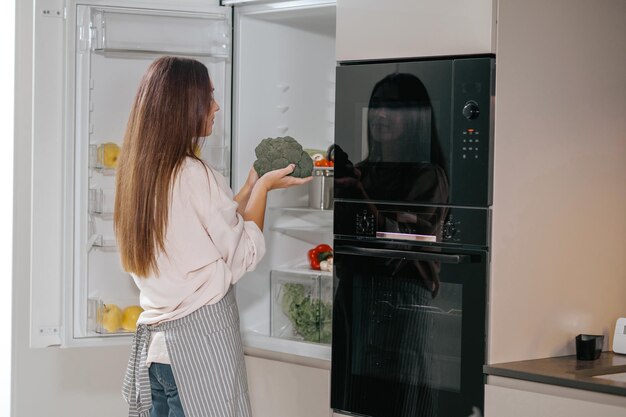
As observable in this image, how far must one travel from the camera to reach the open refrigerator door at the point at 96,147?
299cm

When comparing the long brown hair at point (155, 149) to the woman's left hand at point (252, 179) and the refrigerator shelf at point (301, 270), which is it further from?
the refrigerator shelf at point (301, 270)

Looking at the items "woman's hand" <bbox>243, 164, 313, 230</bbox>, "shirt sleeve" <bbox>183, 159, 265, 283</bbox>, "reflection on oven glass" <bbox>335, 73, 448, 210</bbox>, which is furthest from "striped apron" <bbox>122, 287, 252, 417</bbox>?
"reflection on oven glass" <bbox>335, 73, 448, 210</bbox>

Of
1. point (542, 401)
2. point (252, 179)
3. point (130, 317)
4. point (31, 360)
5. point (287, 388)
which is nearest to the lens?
point (542, 401)

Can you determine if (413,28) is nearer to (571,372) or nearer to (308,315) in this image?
(571,372)

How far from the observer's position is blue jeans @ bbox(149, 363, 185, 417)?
2525 millimetres

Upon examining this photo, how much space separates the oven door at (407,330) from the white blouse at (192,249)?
1.12 feet

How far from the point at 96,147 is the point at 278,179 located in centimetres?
68

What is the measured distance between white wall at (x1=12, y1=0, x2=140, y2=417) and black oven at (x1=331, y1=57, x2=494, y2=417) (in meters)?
1.01

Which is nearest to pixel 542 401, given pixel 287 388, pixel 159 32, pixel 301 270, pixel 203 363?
pixel 203 363

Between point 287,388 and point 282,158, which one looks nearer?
point 282,158

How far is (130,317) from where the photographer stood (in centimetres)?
310

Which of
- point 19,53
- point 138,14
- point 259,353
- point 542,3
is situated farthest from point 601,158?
point 19,53

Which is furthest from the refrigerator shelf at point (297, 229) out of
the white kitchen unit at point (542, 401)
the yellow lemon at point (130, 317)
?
the white kitchen unit at point (542, 401)

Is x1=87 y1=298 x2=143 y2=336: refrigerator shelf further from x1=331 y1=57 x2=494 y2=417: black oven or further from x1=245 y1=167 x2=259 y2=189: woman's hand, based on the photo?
x1=331 y1=57 x2=494 y2=417: black oven
